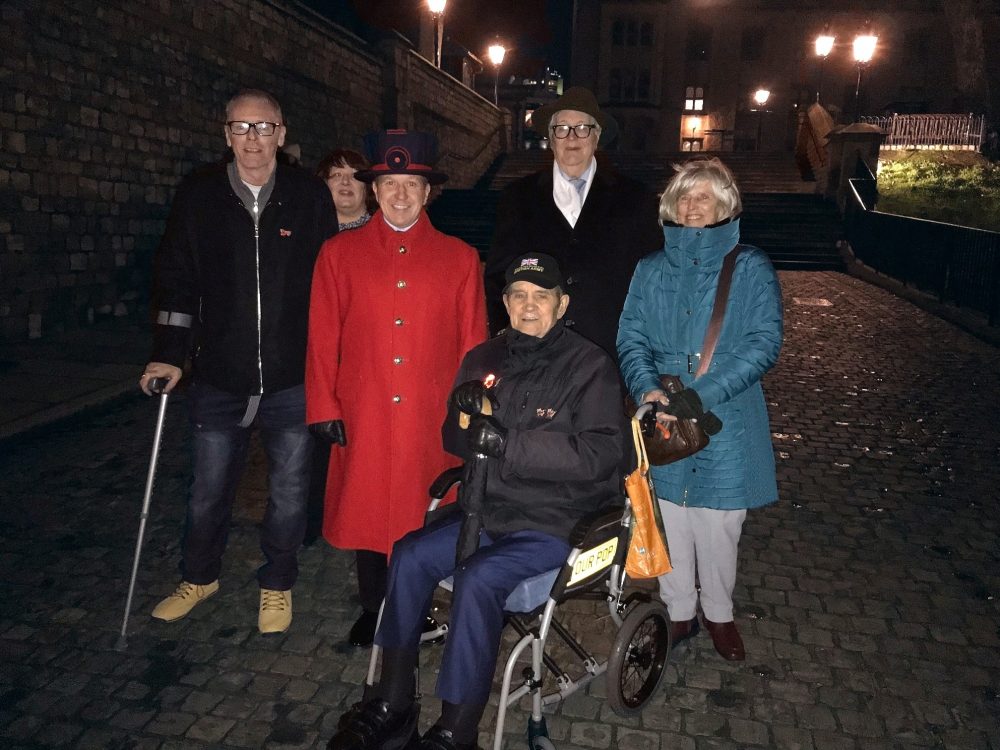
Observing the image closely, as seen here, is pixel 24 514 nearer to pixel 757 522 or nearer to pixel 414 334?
pixel 414 334

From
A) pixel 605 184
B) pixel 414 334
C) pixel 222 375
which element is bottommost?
pixel 222 375

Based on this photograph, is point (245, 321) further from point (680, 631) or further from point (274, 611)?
point (680, 631)

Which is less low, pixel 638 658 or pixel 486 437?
pixel 486 437

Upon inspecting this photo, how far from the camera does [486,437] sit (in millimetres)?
2486

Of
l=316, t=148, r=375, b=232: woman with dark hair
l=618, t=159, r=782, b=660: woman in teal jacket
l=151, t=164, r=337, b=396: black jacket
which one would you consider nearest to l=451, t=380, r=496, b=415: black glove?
l=618, t=159, r=782, b=660: woman in teal jacket

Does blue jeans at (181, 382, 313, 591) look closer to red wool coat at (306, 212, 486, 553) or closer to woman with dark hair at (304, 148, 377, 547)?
red wool coat at (306, 212, 486, 553)

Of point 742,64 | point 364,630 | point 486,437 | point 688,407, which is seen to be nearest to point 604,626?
point 364,630

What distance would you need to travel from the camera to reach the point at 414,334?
3.09 m

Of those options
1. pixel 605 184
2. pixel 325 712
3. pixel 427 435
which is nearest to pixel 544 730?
pixel 325 712

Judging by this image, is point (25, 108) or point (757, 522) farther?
point (25, 108)

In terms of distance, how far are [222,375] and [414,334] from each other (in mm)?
855

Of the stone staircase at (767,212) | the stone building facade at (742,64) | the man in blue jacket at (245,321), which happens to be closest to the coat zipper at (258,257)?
the man in blue jacket at (245,321)

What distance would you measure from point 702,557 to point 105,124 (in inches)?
415

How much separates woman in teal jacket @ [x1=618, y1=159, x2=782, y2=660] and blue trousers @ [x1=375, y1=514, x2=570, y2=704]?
724mm
